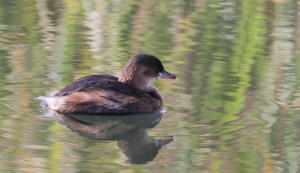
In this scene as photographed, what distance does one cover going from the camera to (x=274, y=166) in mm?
5527

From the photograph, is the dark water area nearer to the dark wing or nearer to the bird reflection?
the bird reflection

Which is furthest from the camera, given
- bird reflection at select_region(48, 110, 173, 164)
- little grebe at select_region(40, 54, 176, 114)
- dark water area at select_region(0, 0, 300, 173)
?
little grebe at select_region(40, 54, 176, 114)

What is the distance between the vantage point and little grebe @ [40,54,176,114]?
6.73 meters

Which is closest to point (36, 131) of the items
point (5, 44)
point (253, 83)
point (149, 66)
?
point (149, 66)

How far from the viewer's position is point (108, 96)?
675 cm

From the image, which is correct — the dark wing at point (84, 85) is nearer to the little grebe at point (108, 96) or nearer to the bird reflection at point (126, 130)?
the little grebe at point (108, 96)

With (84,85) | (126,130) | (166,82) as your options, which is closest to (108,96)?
(84,85)

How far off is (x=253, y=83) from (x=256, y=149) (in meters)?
2.29

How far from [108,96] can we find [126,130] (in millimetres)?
489

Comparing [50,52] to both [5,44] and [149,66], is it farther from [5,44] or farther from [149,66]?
[149,66]

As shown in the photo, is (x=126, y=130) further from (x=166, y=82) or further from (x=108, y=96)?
(x=166, y=82)

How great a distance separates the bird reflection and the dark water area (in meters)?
0.01

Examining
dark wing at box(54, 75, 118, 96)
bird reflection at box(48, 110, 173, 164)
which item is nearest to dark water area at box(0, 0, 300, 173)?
bird reflection at box(48, 110, 173, 164)

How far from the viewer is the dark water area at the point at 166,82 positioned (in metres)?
5.62
